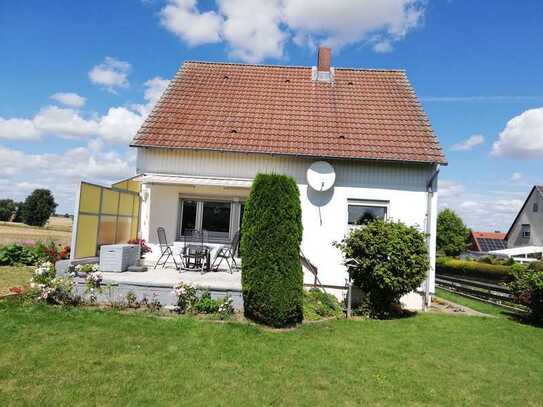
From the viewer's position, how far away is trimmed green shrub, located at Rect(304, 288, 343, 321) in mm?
9937

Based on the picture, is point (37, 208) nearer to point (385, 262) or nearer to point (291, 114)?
point (291, 114)

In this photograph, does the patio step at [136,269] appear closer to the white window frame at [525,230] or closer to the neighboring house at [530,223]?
the neighboring house at [530,223]

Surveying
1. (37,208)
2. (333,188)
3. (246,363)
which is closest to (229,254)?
(333,188)

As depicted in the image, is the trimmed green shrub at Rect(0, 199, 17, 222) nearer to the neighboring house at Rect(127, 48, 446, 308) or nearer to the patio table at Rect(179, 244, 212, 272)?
the neighboring house at Rect(127, 48, 446, 308)

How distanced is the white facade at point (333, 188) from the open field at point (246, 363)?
368 cm

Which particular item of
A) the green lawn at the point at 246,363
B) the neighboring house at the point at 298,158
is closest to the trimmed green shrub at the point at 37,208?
the neighboring house at the point at 298,158

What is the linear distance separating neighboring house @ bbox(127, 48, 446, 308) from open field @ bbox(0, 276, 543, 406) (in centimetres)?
447

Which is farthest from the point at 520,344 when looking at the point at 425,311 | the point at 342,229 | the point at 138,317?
the point at 138,317

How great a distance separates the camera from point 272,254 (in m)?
8.99

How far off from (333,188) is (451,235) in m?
44.7

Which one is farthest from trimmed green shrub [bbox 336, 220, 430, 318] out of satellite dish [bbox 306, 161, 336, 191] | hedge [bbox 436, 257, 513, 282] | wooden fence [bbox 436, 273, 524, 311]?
hedge [bbox 436, 257, 513, 282]

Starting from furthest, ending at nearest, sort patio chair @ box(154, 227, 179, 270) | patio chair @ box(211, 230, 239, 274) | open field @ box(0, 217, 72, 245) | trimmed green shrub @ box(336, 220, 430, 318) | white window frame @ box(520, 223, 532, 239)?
white window frame @ box(520, 223, 532, 239)
open field @ box(0, 217, 72, 245)
patio chair @ box(154, 227, 179, 270)
patio chair @ box(211, 230, 239, 274)
trimmed green shrub @ box(336, 220, 430, 318)

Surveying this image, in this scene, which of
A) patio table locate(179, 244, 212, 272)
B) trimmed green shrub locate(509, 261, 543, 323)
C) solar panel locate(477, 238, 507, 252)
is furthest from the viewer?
solar panel locate(477, 238, 507, 252)

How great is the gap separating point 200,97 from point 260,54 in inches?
227
